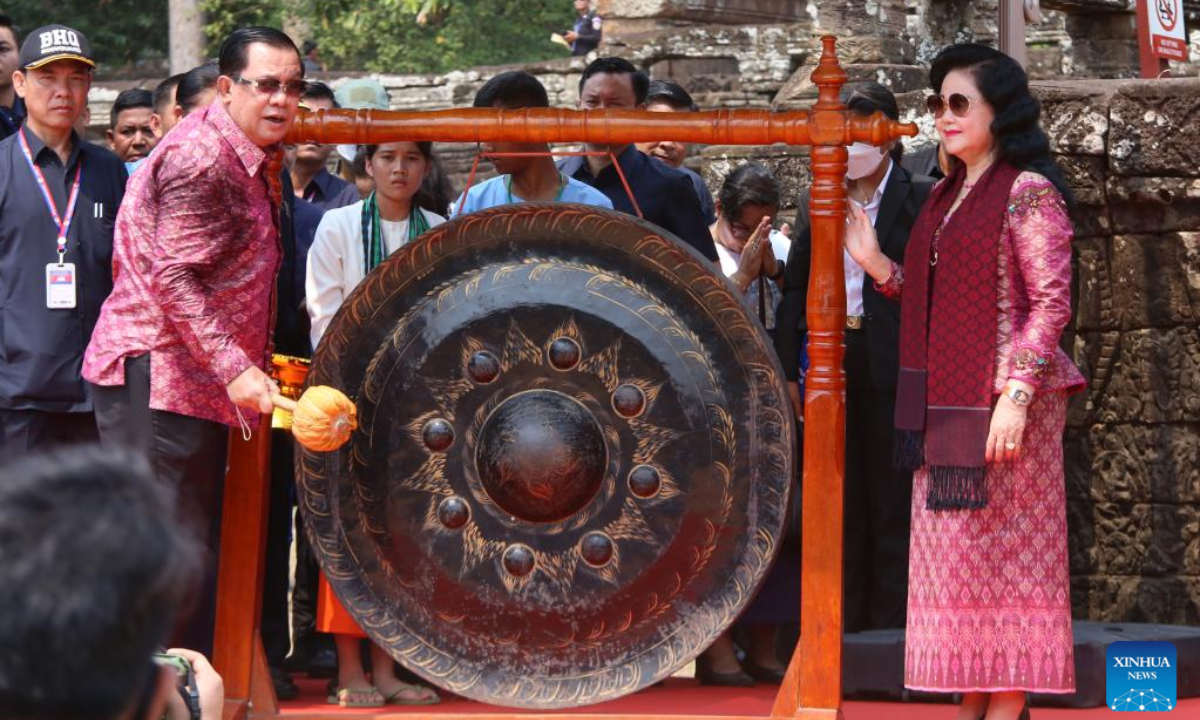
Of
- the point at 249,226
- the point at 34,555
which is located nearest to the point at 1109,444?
the point at 249,226

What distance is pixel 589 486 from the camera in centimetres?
454

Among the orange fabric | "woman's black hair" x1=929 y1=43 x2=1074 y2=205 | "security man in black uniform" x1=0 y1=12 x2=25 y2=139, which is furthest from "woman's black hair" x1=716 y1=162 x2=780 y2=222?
"security man in black uniform" x1=0 y1=12 x2=25 y2=139

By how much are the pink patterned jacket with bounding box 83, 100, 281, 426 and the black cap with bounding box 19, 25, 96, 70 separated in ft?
1.99

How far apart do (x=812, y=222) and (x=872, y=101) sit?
107 centimetres

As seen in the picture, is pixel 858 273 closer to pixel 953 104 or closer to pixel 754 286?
pixel 754 286

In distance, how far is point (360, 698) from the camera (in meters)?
4.89

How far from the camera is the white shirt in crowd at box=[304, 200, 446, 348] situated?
4.97 meters

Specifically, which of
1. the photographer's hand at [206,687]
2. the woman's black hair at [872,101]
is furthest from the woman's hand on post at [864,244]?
the photographer's hand at [206,687]

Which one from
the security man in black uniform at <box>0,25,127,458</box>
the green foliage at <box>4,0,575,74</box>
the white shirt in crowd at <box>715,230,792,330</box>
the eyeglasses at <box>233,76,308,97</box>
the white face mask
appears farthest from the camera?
the green foliage at <box>4,0,575,74</box>

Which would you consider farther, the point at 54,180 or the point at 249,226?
the point at 54,180

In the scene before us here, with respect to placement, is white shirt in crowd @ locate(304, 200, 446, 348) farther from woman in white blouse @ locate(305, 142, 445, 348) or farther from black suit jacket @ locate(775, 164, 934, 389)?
black suit jacket @ locate(775, 164, 934, 389)

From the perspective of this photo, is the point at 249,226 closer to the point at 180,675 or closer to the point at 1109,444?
the point at 180,675

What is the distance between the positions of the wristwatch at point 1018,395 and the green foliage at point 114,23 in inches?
681

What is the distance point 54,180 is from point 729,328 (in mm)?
1809
